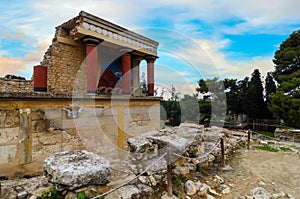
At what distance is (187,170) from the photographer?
3637 mm

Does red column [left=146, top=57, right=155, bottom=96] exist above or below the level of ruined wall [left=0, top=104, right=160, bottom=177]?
above

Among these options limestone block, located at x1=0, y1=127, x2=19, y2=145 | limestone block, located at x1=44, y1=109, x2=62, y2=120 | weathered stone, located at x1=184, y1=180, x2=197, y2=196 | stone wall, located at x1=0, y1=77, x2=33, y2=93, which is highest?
stone wall, located at x1=0, y1=77, x2=33, y2=93

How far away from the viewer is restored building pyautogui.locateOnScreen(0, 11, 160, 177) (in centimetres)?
287

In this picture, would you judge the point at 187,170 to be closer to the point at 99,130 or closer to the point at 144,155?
the point at 144,155

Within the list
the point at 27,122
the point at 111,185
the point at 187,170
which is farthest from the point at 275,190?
the point at 27,122

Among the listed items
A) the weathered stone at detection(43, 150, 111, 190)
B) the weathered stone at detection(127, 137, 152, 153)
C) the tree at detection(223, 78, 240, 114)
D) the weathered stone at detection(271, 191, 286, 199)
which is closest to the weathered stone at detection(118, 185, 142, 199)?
the weathered stone at detection(43, 150, 111, 190)

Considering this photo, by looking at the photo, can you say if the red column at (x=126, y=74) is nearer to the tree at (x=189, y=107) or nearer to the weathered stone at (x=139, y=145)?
the weathered stone at (x=139, y=145)

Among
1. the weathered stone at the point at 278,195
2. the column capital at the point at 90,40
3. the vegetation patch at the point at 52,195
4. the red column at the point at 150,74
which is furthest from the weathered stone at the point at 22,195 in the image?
the red column at the point at 150,74

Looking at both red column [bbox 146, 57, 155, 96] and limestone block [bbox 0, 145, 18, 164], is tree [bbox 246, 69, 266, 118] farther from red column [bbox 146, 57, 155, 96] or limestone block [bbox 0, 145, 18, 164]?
limestone block [bbox 0, 145, 18, 164]

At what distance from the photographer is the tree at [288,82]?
11.1 metres

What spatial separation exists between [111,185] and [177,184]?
1.16 m

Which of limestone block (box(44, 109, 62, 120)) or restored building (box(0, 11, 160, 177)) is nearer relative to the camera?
restored building (box(0, 11, 160, 177))

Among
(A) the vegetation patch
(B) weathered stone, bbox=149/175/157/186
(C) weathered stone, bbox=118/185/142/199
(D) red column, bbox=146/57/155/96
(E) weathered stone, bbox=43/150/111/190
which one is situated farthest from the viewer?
(D) red column, bbox=146/57/155/96

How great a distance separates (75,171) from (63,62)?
5578 millimetres
